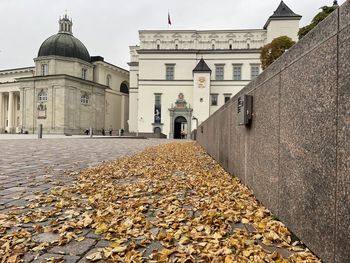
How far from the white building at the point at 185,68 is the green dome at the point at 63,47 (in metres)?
15.8

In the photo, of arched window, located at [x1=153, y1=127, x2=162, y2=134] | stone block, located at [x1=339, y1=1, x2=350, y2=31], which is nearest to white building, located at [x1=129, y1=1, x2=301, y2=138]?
arched window, located at [x1=153, y1=127, x2=162, y2=134]

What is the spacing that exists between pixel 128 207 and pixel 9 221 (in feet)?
4.64

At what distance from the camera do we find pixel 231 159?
6.82 metres

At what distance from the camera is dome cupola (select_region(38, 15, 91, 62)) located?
6222 cm

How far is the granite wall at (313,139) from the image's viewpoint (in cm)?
214

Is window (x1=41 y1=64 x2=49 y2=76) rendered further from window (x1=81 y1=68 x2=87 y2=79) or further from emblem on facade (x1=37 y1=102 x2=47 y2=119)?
emblem on facade (x1=37 y1=102 x2=47 y2=119)

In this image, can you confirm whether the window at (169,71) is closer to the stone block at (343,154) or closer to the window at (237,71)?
the window at (237,71)

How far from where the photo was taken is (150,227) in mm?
3322

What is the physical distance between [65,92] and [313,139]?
189ft

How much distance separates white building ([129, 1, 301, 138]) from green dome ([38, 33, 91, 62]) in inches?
621

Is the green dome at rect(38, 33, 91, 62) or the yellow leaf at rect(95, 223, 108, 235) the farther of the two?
the green dome at rect(38, 33, 91, 62)

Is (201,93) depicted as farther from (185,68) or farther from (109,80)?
(109,80)

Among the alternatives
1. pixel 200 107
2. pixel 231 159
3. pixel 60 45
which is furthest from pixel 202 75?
pixel 231 159

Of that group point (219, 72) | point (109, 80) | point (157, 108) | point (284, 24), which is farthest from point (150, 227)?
point (109, 80)
